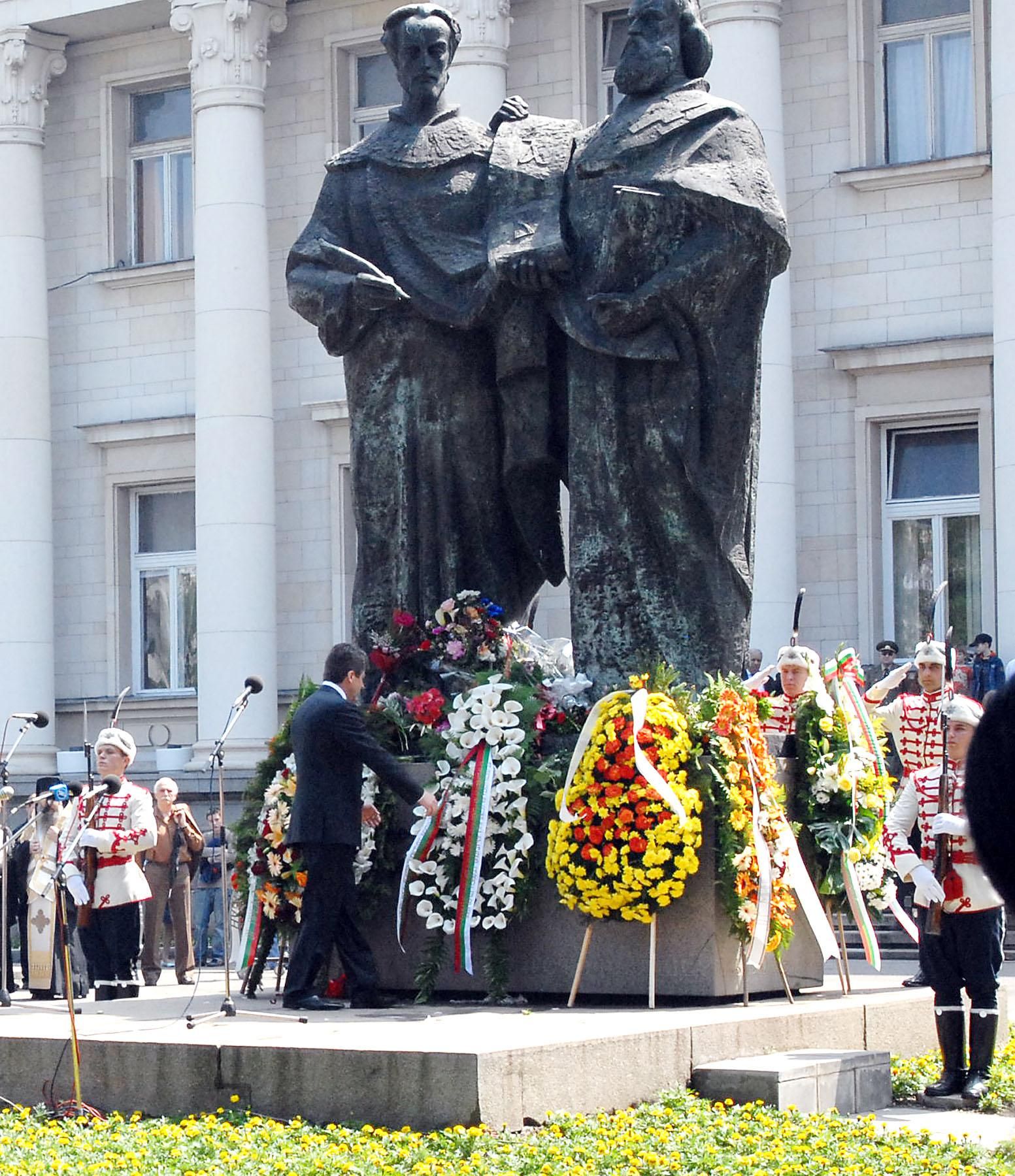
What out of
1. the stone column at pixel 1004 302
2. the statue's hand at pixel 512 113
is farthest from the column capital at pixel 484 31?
the statue's hand at pixel 512 113

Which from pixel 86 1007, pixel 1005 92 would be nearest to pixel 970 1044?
pixel 86 1007

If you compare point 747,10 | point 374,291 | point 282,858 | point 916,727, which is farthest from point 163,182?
point 282,858

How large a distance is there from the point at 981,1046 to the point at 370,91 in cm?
2364

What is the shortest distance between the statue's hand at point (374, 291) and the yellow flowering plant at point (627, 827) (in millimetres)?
2063

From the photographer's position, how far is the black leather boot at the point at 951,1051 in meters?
9.40

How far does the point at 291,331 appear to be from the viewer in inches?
1249

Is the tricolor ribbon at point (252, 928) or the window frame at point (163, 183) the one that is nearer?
the tricolor ribbon at point (252, 928)

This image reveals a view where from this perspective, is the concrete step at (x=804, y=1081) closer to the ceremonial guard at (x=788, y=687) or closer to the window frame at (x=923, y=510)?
the ceremonial guard at (x=788, y=687)

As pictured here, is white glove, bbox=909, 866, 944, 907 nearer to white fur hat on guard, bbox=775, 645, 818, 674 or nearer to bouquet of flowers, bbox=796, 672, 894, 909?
bouquet of flowers, bbox=796, 672, 894, 909

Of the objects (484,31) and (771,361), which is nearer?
(771,361)

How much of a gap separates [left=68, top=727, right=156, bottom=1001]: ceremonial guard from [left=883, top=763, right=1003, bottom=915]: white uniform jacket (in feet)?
15.7

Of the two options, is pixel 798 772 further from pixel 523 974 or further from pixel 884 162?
pixel 884 162

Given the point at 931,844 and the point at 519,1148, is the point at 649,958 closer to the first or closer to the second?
the point at 931,844

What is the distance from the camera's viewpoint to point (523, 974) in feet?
31.8
